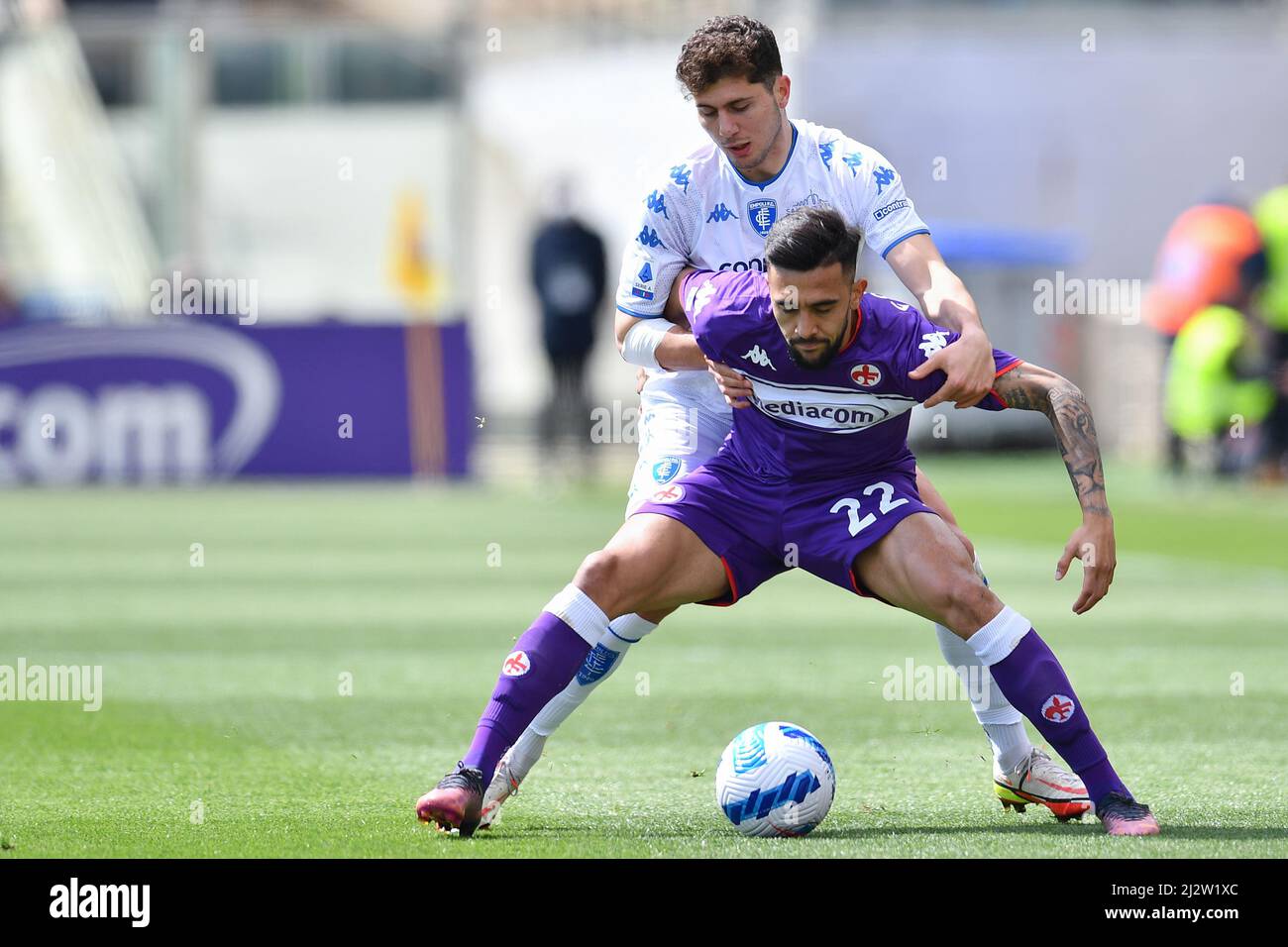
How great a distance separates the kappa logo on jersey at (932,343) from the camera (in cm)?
542

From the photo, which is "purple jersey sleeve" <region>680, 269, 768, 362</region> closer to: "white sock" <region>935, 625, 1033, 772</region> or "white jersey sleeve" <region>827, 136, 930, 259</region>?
"white jersey sleeve" <region>827, 136, 930, 259</region>

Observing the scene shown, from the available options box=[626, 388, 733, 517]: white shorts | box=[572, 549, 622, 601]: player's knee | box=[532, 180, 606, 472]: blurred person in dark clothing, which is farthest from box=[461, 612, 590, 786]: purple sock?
box=[532, 180, 606, 472]: blurred person in dark clothing

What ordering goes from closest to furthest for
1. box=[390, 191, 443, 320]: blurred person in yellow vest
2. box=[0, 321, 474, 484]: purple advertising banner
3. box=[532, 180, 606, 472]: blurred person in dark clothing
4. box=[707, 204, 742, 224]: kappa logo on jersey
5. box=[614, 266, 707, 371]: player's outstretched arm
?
1. box=[614, 266, 707, 371]: player's outstretched arm
2. box=[707, 204, 742, 224]: kappa logo on jersey
3. box=[0, 321, 474, 484]: purple advertising banner
4. box=[532, 180, 606, 472]: blurred person in dark clothing
5. box=[390, 191, 443, 320]: blurred person in yellow vest

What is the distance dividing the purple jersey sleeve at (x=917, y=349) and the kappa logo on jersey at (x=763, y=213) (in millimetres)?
593

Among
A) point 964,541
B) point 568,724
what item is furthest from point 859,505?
point 568,724

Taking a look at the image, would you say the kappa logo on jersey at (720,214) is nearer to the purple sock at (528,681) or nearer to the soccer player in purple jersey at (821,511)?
the soccer player in purple jersey at (821,511)

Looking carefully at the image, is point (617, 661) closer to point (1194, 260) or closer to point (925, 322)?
point (925, 322)

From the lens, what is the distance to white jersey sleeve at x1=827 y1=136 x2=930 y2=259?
5.90 metres

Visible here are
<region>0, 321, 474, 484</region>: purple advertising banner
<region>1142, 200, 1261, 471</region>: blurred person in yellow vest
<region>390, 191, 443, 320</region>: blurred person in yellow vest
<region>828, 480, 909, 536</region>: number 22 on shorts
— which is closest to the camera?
<region>828, 480, 909, 536</region>: number 22 on shorts

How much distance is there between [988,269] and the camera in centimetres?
2828

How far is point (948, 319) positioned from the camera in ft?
18.4

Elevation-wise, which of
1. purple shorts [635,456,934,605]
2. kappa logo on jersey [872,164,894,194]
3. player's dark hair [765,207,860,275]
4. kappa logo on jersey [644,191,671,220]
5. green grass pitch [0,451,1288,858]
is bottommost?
green grass pitch [0,451,1288,858]

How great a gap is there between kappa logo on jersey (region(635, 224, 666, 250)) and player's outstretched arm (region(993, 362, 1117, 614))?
1134 millimetres
